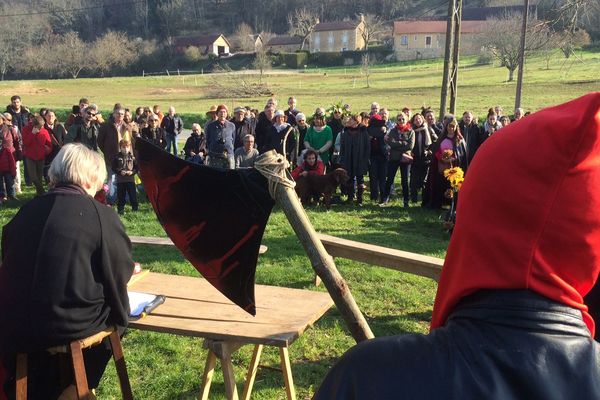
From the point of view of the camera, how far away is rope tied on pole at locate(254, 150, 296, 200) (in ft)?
5.75

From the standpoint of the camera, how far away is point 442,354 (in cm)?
98

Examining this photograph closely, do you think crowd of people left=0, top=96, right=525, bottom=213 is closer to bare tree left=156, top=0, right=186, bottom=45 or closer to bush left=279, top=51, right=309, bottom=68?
bush left=279, top=51, right=309, bottom=68

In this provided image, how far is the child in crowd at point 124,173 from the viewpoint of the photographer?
9.36 meters

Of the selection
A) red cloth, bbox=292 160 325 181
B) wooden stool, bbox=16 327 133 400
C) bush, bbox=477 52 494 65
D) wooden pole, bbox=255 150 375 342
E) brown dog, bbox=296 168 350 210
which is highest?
bush, bbox=477 52 494 65

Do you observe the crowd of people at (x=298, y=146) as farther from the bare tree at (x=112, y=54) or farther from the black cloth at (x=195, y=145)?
the bare tree at (x=112, y=54)

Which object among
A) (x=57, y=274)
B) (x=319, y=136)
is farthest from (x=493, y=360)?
(x=319, y=136)

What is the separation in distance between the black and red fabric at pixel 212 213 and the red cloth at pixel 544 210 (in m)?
1.04

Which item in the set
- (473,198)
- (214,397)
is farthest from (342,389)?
(214,397)

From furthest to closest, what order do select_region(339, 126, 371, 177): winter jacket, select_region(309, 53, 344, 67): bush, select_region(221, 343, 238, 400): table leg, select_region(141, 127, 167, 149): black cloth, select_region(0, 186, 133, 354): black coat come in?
1. select_region(309, 53, 344, 67): bush
2. select_region(141, 127, 167, 149): black cloth
3. select_region(339, 126, 371, 177): winter jacket
4. select_region(221, 343, 238, 400): table leg
5. select_region(0, 186, 133, 354): black coat

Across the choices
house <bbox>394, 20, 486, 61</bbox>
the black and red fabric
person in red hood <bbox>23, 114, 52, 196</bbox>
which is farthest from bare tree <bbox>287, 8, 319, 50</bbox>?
the black and red fabric

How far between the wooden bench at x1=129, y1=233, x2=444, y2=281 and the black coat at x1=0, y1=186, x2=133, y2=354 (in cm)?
249

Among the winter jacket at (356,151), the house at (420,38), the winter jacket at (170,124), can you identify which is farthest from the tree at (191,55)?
the winter jacket at (356,151)

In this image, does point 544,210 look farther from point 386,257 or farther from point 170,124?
point 170,124

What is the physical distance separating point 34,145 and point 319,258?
10112 mm
